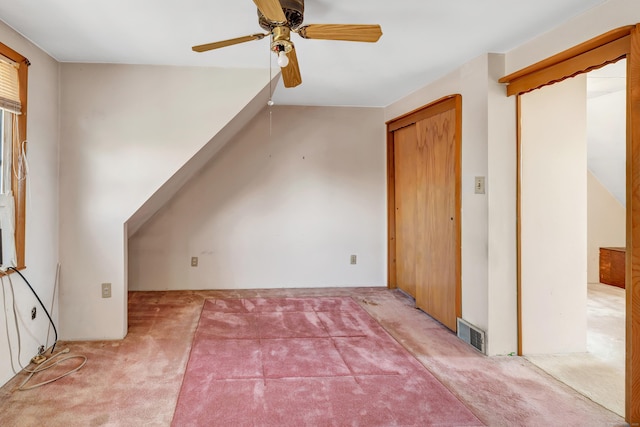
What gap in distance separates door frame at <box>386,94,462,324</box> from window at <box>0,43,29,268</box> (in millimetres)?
2972

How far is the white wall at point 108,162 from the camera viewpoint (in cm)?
297

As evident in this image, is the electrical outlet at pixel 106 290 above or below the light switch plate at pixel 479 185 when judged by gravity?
below

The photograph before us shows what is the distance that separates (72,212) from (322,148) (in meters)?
2.65

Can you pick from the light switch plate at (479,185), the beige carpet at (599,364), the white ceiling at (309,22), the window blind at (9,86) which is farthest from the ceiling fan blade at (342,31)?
the beige carpet at (599,364)

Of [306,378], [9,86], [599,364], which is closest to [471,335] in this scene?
[599,364]

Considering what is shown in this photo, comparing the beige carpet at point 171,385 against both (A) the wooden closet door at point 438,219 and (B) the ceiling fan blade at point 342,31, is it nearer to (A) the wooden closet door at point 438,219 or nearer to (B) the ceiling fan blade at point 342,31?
(A) the wooden closet door at point 438,219

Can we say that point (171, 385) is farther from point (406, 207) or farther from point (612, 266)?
point (612, 266)

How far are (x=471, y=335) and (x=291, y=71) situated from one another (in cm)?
223

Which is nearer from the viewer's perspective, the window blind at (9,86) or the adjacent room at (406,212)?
the adjacent room at (406,212)

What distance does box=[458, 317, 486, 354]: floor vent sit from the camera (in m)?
2.76

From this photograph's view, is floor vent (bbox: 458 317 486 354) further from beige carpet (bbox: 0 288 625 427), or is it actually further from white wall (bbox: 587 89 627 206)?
white wall (bbox: 587 89 627 206)

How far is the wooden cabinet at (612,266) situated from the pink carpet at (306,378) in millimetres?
3345

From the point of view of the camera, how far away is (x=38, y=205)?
8.83 feet

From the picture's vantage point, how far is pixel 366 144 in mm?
4699
